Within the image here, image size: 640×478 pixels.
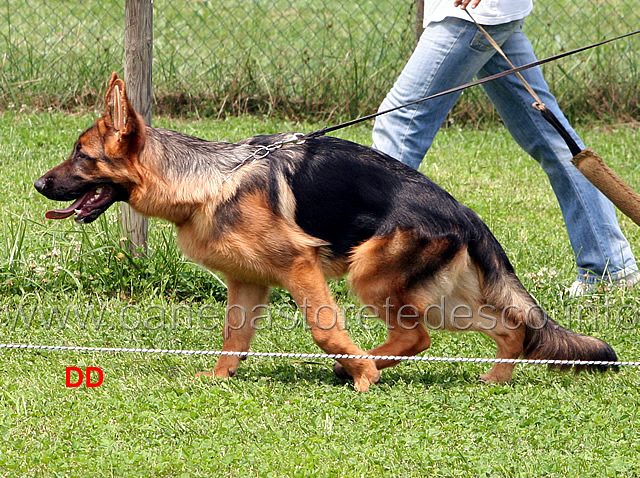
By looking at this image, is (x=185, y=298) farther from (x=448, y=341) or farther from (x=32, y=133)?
(x=32, y=133)

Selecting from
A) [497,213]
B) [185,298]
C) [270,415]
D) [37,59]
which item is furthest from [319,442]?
[37,59]

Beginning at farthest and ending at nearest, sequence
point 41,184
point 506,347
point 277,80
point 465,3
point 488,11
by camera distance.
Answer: point 277,80
point 488,11
point 465,3
point 506,347
point 41,184

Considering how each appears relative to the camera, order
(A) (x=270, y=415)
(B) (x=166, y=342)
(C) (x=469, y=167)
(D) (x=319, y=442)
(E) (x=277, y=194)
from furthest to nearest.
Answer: (C) (x=469, y=167), (B) (x=166, y=342), (E) (x=277, y=194), (A) (x=270, y=415), (D) (x=319, y=442)

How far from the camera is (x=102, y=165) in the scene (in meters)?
3.56

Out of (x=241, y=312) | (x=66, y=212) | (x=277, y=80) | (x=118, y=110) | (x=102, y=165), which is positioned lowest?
(x=277, y=80)

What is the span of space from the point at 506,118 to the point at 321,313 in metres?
1.90

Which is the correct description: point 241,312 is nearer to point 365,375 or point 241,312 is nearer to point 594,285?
point 365,375

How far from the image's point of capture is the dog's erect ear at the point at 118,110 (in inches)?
135

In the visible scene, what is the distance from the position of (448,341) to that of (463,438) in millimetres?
1216

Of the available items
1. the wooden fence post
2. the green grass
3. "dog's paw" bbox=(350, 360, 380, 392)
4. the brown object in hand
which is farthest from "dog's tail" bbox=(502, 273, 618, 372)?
the wooden fence post

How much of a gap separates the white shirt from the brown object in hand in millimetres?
1537

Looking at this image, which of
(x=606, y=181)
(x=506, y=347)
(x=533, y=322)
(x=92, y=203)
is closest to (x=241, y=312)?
(x=92, y=203)

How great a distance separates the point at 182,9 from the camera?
12266 mm

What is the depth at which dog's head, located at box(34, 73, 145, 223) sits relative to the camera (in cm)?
354
